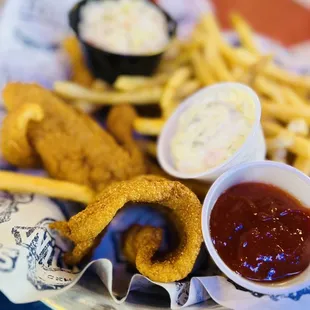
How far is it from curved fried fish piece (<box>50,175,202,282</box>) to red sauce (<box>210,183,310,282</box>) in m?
0.08

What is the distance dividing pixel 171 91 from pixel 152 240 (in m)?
0.78

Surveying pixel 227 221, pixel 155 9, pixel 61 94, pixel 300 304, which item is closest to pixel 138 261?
pixel 227 221

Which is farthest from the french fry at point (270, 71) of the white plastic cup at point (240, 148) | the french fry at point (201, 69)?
the white plastic cup at point (240, 148)

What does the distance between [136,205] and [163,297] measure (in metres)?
0.35

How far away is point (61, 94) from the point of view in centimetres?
221

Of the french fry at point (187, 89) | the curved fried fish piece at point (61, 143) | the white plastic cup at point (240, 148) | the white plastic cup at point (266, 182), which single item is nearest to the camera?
the white plastic cup at point (266, 182)

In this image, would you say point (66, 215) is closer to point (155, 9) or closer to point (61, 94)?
point (61, 94)

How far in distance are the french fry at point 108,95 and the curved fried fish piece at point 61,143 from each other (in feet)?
0.42

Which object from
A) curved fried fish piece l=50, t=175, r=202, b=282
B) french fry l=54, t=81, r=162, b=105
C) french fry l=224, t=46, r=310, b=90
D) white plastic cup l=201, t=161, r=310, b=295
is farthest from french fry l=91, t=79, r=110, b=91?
white plastic cup l=201, t=161, r=310, b=295

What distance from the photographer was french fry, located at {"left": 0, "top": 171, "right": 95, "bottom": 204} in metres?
1.76

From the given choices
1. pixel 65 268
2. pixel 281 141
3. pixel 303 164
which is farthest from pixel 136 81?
pixel 65 268

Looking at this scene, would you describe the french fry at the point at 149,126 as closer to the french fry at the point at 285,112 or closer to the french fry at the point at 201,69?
the french fry at the point at 201,69

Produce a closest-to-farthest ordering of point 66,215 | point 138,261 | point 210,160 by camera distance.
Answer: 1. point 138,261
2. point 210,160
3. point 66,215

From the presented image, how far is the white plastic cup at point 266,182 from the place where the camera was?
1412 millimetres
